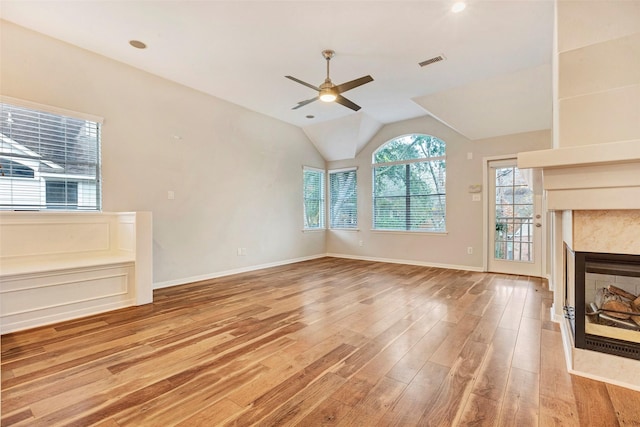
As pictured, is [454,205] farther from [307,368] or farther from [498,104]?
[307,368]

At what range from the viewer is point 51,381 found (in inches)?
72.7

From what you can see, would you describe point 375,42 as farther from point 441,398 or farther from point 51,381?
point 51,381

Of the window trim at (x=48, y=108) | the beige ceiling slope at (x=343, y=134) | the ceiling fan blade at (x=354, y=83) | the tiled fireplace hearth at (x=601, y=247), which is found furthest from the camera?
the beige ceiling slope at (x=343, y=134)

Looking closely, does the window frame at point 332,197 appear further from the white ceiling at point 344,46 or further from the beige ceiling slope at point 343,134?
the white ceiling at point 344,46

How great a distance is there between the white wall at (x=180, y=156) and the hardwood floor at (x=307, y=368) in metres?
1.43

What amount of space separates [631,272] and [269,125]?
5404 mm

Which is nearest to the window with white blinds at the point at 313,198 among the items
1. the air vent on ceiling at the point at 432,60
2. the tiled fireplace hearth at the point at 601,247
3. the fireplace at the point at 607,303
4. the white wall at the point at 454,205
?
the white wall at the point at 454,205

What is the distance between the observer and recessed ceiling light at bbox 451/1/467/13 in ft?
8.70

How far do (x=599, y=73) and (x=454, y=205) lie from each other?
364cm

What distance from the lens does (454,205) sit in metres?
5.51

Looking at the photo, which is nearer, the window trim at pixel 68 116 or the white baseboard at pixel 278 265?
the window trim at pixel 68 116

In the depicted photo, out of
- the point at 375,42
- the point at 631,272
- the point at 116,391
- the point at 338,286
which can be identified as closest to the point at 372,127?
the point at 375,42

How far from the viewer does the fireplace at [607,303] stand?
5.82ft

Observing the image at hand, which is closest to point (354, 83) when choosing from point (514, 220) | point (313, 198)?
point (514, 220)
